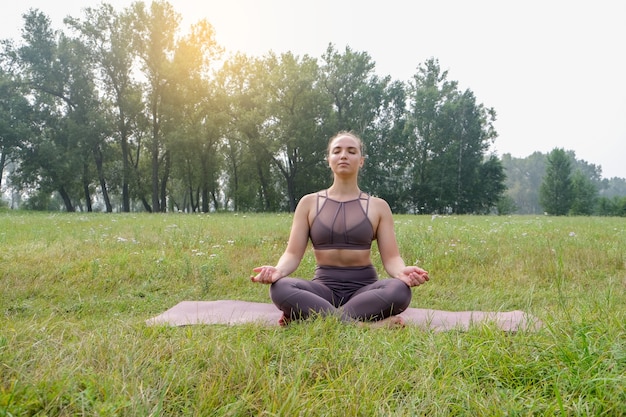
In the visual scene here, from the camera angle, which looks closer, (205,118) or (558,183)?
(205,118)

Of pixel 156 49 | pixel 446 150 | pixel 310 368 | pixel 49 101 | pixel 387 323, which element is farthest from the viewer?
pixel 446 150

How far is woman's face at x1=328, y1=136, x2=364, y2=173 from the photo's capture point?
14.2 feet

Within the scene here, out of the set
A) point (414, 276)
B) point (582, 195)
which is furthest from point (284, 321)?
point (582, 195)

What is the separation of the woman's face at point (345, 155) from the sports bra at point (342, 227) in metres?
0.39

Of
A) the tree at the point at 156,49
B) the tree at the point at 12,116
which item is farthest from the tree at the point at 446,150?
the tree at the point at 12,116

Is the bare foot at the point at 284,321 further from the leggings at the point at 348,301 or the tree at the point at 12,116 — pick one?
the tree at the point at 12,116

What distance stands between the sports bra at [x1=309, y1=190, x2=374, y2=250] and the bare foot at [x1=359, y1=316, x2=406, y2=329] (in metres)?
0.85

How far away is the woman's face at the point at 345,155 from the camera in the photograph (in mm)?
4324

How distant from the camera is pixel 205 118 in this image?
39.0 metres

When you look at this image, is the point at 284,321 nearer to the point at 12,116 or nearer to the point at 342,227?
the point at 342,227

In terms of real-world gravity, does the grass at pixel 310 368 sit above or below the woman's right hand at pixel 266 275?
below

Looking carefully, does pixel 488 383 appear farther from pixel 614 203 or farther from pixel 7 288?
pixel 614 203

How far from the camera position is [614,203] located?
43031mm

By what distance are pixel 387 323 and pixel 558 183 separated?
6210 centimetres
